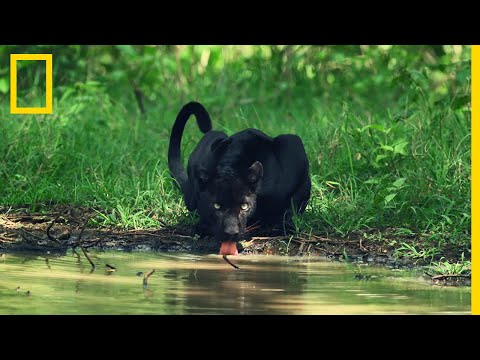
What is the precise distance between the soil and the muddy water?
0.81 ft

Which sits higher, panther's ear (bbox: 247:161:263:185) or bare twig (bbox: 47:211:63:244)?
panther's ear (bbox: 247:161:263:185)

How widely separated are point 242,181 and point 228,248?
579 millimetres

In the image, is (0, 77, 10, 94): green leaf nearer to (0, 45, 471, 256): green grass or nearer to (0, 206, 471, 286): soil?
(0, 45, 471, 256): green grass

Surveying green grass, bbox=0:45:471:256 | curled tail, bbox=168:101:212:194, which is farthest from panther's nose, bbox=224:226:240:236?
curled tail, bbox=168:101:212:194

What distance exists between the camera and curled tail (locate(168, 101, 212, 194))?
1064 cm

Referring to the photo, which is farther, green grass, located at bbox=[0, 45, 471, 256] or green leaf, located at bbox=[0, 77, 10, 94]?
green leaf, located at bbox=[0, 77, 10, 94]

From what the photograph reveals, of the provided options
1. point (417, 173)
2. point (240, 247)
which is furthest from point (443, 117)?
point (240, 247)

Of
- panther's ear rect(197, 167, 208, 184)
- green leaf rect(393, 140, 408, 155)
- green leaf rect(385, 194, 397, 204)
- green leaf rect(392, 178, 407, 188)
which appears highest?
green leaf rect(393, 140, 408, 155)

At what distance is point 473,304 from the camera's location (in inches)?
295

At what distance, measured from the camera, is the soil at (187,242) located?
31.2ft

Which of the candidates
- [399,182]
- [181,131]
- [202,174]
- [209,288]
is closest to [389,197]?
[399,182]

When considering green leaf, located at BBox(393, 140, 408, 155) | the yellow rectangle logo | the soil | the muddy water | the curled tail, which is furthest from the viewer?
the yellow rectangle logo

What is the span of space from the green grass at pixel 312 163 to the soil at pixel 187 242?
0.21 m

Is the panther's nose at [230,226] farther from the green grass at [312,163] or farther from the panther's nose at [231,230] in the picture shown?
the green grass at [312,163]
